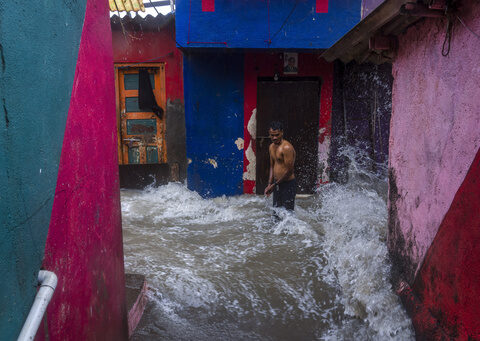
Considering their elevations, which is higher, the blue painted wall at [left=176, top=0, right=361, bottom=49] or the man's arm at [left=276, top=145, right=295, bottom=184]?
the blue painted wall at [left=176, top=0, right=361, bottom=49]

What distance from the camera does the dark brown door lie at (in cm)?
844

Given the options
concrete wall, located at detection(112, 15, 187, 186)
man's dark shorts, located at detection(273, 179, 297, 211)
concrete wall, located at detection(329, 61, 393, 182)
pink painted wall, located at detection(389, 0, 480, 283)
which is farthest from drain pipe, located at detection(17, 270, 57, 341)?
concrete wall, located at detection(112, 15, 187, 186)

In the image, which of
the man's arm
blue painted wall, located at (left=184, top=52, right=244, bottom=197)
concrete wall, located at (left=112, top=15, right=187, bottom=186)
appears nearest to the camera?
the man's arm

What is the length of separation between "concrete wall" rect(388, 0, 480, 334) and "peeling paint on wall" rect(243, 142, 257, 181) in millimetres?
4719

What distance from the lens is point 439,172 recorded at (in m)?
3.08

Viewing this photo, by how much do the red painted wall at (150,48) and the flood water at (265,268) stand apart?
12.1 ft

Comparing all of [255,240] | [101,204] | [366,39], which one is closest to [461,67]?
[366,39]

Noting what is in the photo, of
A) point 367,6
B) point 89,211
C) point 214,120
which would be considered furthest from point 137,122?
point 89,211

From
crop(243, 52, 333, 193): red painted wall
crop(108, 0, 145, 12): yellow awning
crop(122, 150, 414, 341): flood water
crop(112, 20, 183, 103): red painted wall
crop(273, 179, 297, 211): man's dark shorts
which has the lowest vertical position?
crop(122, 150, 414, 341): flood water

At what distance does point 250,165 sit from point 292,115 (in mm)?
1546

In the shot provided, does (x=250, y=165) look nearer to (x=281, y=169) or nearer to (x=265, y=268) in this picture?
(x=281, y=169)

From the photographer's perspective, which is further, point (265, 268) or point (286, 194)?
point (286, 194)

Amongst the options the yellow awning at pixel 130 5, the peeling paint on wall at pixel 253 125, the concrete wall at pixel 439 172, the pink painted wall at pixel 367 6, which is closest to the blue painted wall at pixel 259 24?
the pink painted wall at pixel 367 6

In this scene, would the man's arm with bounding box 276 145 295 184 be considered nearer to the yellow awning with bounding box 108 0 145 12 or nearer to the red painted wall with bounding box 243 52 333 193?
the red painted wall with bounding box 243 52 333 193
